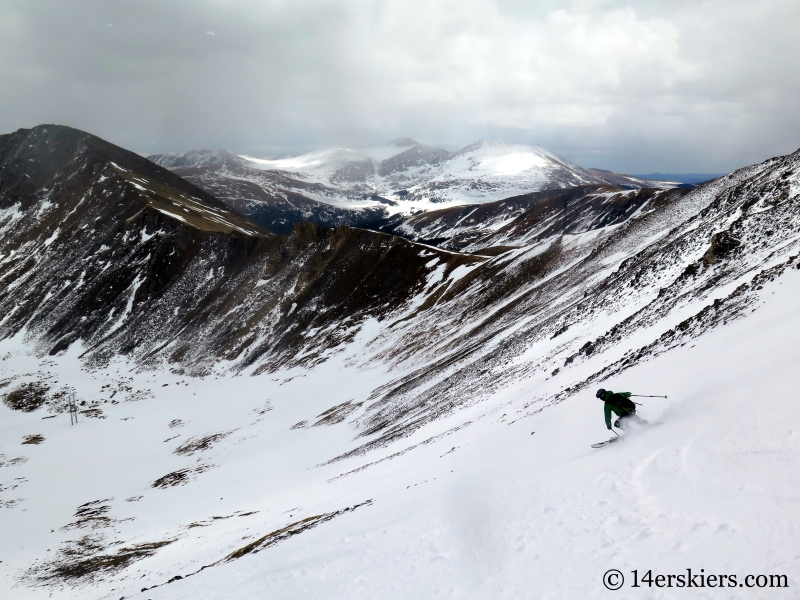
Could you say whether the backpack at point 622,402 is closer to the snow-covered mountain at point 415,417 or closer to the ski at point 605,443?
the snow-covered mountain at point 415,417

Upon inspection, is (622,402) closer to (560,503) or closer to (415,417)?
(560,503)

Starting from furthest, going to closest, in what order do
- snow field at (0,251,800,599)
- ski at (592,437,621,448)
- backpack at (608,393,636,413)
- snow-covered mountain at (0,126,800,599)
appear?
1. ski at (592,437,621,448)
2. backpack at (608,393,636,413)
3. snow-covered mountain at (0,126,800,599)
4. snow field at (0,251,800,599)

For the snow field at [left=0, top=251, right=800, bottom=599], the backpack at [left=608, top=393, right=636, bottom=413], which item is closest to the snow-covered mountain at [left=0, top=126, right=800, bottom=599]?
the snow field at [left=0, top=251, right=800, bottom=599]

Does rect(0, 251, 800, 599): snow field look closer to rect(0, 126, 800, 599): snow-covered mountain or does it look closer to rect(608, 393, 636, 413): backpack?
rect(0, 126, 800, 599): snow-covered mountain

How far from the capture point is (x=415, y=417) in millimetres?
34031

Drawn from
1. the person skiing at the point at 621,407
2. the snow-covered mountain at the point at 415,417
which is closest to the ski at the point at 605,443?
the snow-covered mountain at the point at 415,417

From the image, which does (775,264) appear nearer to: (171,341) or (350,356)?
(350,356)

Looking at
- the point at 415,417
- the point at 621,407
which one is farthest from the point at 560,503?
the point at 415,417

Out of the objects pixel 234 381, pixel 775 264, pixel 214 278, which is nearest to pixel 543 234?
pixel 214 278

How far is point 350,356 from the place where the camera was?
72375 mm

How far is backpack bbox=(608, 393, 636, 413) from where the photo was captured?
11586mm

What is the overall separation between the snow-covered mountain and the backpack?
0.69 meters

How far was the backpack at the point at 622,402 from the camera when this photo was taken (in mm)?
11586

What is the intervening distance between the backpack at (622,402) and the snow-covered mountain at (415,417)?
0.69 metres
